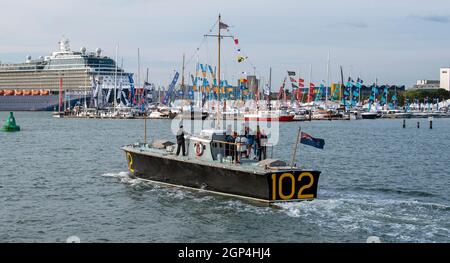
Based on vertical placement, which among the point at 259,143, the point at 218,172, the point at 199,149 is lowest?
the point at 218,172

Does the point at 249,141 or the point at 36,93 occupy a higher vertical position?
the point at 36,93

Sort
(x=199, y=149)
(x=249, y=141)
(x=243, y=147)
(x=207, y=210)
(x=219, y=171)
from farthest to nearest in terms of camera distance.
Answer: (x=249, y=141)
(x=199, y=149)
(x=243, y=147)
(x=219, y=171)
(x=207, y=210)

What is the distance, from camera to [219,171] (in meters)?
23.4

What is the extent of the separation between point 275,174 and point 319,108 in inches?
4550

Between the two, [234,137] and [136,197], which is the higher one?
[234,137]

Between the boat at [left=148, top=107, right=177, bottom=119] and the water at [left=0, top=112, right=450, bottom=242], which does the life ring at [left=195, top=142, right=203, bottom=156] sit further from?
the boat at [left=148, top=107, right=177, bottom=119]

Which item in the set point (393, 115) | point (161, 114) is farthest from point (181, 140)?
point (393, 115)

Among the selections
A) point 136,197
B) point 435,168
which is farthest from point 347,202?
point 435,168

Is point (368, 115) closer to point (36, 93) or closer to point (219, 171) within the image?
point (36, 93)

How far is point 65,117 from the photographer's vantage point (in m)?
124

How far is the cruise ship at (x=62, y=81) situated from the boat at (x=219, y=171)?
121 meters

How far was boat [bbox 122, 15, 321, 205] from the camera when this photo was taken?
2170cm

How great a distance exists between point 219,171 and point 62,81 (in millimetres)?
143036
